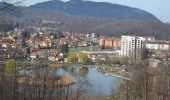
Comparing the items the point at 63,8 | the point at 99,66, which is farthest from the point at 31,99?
the point at 63,8

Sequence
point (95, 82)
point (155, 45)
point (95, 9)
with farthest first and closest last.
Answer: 1. point (95, 9)
2. point (155, 45)
3. point (95, 82)

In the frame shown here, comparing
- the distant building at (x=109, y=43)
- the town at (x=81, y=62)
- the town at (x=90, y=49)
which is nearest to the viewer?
the town at (x=81, y=62)

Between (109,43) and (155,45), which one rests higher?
(109,43)

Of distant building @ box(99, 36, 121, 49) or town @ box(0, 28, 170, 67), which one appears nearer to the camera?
town @ box(0, 28, 170, 67)

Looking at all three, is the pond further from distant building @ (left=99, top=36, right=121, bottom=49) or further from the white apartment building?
distant building @ (left=99, top=36, right=121, bottom=49)

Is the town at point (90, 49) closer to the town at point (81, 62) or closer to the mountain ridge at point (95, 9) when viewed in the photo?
the town at point (81, 62)

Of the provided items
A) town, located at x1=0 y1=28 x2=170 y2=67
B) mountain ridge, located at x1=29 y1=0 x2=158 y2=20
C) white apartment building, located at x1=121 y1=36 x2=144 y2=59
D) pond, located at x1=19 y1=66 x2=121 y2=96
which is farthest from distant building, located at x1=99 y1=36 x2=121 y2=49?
mountain ridge, located at x1=29 y1=0 x2=158 y2=20

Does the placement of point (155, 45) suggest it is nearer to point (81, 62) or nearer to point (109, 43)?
point (109, 43)

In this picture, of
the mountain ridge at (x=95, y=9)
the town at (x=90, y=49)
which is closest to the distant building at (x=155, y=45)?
the town at (x=90, y=49)

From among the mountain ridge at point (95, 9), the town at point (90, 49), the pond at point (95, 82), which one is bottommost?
the pond at point (95, 82)

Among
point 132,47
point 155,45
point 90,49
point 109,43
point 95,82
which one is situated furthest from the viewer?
Result: point 109,43

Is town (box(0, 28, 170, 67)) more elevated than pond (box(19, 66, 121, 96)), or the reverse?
town (box(0, 28, 170, 67))

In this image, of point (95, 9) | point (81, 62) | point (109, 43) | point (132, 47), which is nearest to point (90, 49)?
point (109, 43)
